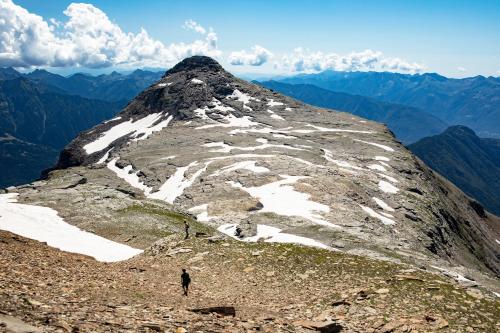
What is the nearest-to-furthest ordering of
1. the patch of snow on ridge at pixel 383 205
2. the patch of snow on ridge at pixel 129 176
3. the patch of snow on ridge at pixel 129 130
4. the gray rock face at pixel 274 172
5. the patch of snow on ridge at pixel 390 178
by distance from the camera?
1. the gray rock face at pixel 274 172
2. the patch of snow on ridge at pixel 383 205
3. the patch of snow on ridge at pixel 390 178
4. the patch of snow on ridge at pixel 129 176
5. the patch of snow on ridge at pixel 129 130

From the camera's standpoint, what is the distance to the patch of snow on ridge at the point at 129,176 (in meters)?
101

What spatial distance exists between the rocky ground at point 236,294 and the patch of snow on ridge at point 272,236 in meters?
14.8

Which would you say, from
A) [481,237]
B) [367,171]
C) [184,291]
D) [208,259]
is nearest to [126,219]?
[208,259]

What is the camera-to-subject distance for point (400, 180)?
10150cm

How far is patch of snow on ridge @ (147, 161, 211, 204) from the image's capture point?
88.1 m

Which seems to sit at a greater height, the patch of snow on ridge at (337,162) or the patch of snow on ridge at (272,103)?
the patch of snow on ridge at (272,103)

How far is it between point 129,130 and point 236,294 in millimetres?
146764

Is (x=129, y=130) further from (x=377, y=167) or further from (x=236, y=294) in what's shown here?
(x=236, y=294)

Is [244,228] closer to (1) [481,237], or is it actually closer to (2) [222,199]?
(2) [222,199]

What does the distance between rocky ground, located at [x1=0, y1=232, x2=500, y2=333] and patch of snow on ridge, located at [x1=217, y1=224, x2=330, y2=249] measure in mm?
14803

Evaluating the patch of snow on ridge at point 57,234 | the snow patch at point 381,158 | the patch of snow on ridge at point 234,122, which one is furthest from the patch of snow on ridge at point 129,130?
the patch of snow on ridge at point 57,234

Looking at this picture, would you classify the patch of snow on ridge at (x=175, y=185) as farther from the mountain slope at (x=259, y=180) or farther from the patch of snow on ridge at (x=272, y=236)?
the patch of snow on ridge at (x=272, y=236)

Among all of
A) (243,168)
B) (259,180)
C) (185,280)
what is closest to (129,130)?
(243,168)

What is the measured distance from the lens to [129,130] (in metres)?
164
